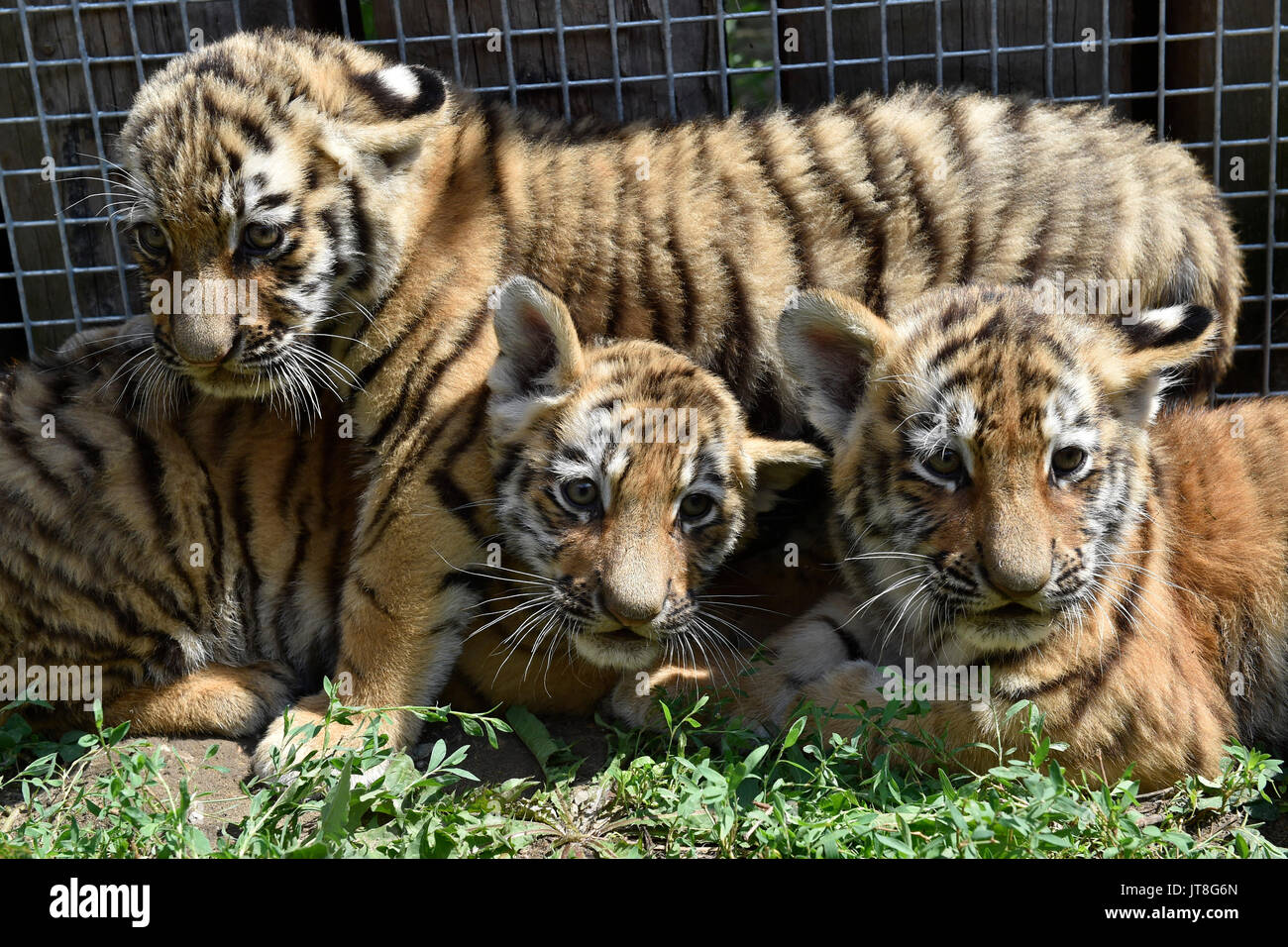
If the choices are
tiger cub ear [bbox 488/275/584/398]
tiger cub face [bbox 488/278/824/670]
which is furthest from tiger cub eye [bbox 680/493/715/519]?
tiger cub ear [bbox 488/275/584/398]

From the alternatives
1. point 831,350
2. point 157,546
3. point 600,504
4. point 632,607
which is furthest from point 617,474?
point 157,546

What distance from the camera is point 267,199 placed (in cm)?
363

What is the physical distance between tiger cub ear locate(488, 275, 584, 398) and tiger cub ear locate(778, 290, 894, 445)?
1.97 ft

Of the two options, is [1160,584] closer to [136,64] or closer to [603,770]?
[603,770]

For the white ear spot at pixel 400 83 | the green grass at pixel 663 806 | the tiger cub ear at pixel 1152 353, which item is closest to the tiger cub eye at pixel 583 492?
the green grass at pixel 663 806

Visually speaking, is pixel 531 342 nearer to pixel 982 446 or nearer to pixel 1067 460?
pixel 982 446

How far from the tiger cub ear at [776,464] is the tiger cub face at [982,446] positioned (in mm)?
81

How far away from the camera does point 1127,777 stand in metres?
3.27

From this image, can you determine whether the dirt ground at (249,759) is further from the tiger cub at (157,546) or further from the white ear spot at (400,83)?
the white ear spot at (400,83)

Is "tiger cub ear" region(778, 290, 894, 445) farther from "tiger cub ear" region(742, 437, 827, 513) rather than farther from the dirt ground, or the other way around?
the dirt ground

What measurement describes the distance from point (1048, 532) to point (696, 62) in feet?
7.65

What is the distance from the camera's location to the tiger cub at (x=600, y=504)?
3.43 m

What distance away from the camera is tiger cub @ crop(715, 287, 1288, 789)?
3199 millimetres
